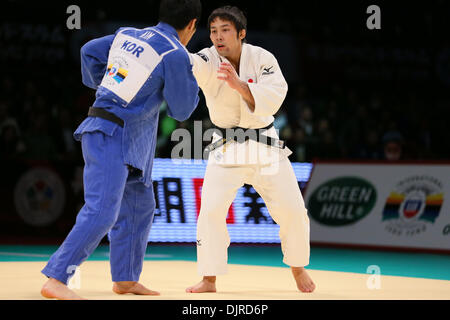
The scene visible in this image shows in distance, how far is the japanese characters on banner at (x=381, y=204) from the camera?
7.57m

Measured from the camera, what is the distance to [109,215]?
353 cm

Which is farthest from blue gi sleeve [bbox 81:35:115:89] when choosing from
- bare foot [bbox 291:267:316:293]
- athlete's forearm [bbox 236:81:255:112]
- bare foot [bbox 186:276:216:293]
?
bare foot [bbox 291:267:316:293]

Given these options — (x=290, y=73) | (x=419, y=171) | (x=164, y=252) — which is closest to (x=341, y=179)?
(x=419, y=171)

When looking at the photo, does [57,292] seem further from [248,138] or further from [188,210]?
[188,210]

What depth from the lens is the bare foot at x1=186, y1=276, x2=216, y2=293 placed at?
13.8 feet

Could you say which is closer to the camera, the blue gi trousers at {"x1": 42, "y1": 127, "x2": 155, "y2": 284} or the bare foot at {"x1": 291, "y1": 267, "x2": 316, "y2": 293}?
the blue gi trousers at {"x1": 42, "y1": 127, "x2": 155, "y2": 284}

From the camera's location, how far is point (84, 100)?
8836 millimetres

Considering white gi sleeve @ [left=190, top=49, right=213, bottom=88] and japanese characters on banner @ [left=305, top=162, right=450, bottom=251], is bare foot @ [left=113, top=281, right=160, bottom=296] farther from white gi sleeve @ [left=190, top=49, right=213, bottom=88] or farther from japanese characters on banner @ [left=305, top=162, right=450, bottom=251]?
japanese characters on banner @ [left=305, top=162, right=450, bottom=251]

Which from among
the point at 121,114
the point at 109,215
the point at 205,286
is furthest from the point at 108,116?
the point at 205,286

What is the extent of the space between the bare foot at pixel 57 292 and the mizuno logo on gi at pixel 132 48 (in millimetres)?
1253

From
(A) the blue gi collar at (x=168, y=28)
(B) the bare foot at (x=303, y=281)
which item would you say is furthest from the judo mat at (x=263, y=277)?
(A) the blue gi collar at (x=168, y=28)

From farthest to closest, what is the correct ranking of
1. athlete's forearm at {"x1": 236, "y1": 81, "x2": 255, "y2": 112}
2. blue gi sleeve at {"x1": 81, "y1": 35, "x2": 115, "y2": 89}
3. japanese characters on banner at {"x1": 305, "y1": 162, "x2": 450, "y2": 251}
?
japanese characters on banner at {"x1": 305, "y1": 162, "x2": 450, "y2": 251}, athlete's forearm at {"x1": 236, "y1": 81, "x2": 255, "y2": 112}, blue gi sleeve at {"x1": 81, "y1": 35, "x2": 115, "y2": 89}

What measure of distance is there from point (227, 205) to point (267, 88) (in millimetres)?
777

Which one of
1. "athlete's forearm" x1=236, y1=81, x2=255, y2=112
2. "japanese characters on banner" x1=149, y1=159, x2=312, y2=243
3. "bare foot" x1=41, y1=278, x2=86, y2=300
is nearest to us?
"bare foot" x1=41, y1=278, x2=86, y2=300
